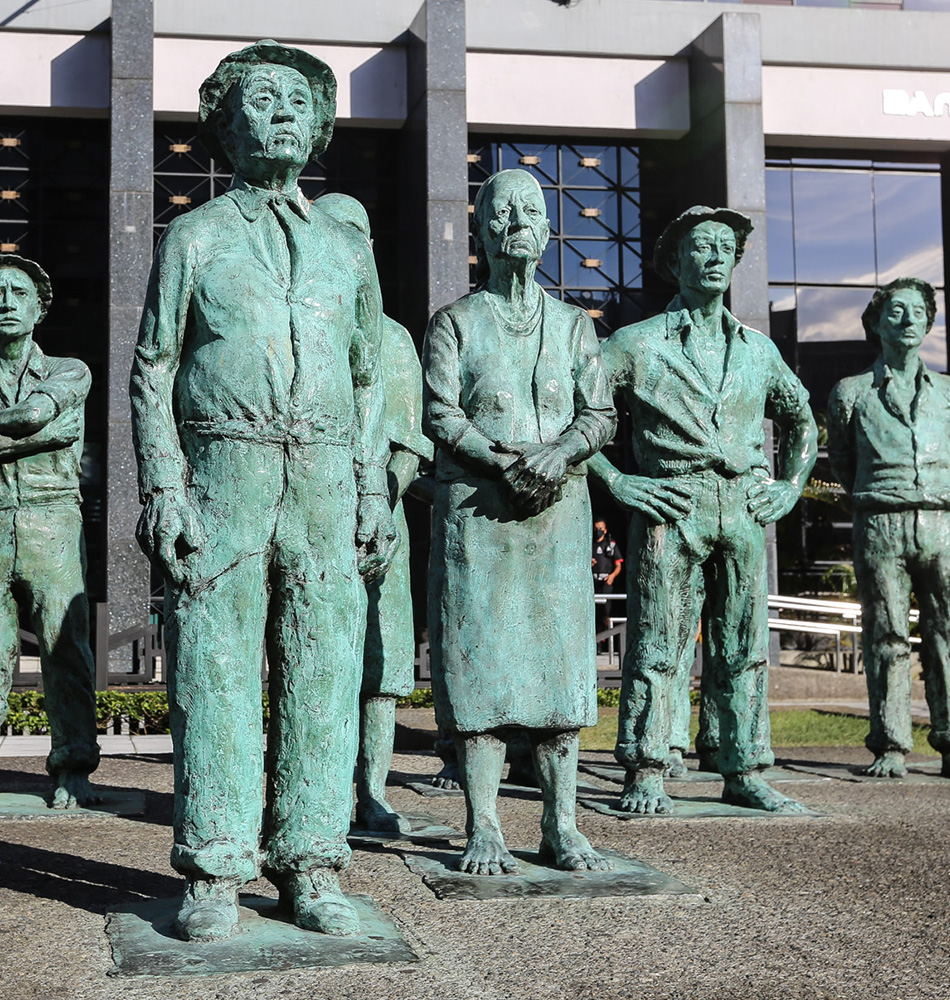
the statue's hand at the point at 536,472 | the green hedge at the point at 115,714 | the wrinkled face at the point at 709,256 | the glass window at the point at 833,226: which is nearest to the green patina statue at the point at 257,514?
the statue's hand at the point at 536,472

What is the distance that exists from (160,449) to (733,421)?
3159 millimetres

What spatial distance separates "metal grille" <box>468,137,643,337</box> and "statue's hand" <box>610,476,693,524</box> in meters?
15.7

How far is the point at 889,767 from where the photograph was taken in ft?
25.7

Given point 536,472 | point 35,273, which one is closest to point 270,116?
point 536,472

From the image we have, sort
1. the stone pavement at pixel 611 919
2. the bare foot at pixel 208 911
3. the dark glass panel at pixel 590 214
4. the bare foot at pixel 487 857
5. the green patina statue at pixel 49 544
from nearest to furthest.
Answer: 1. the stone pavement at pixel 611 919
2. the bare foot at pixel 208 911
3. the bare foot at pixel 487 857
4. the green patina statue at pixel 49 544
5. the dark glass panel at pixel 590 214

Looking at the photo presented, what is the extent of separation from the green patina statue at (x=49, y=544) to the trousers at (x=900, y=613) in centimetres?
409

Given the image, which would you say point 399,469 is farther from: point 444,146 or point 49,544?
point 444,146

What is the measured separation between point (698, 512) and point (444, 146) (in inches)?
510

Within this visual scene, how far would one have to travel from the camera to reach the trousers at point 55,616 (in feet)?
21.5

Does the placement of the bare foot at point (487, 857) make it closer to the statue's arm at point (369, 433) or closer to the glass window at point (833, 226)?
the statue's arm at point (369, 433)

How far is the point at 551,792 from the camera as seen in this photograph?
197 inches

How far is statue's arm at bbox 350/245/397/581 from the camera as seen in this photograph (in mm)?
4246

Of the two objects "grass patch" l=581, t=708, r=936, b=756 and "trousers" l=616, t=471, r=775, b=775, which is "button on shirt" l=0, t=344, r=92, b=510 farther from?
"grass patch" l=581, t=708, r=936, b=756

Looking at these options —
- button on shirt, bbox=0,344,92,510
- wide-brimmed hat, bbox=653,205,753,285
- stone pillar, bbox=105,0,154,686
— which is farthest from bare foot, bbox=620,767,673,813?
stone pillar, bbox=105,0,154,686
